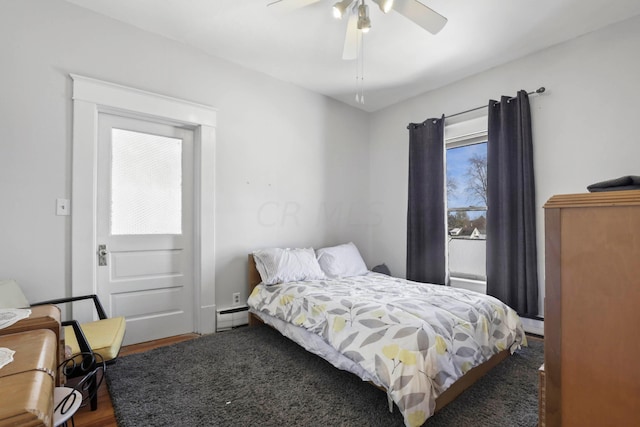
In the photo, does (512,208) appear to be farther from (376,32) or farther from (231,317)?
(231,317)

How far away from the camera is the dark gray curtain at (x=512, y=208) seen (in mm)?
2646

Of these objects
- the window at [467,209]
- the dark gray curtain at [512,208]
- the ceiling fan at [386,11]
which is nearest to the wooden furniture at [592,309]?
the ceiling fan at [386,11]

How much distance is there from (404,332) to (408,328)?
0.11 feet

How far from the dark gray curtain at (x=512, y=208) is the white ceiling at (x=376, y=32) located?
0.54 metres

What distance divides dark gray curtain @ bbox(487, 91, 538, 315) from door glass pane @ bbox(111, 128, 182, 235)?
302 cm

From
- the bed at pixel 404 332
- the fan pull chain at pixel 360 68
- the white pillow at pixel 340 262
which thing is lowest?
the bed at pixel 404 332

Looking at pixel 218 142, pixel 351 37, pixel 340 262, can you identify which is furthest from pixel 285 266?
pixel 351 37

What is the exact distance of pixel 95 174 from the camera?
2285 mm

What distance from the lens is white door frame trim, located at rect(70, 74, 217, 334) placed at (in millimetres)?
2197

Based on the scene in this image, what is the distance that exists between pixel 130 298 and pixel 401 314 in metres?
2.24

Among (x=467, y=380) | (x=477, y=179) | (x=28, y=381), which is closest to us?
(x=28, y=381)

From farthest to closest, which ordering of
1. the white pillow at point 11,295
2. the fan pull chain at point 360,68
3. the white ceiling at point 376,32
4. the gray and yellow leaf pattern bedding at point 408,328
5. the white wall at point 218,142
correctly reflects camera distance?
the fan pull chain at point 360,68 → the white ceiling at point 376,32 → the white wall at point 218,142 → the white pillow at point 11,295 → the gray and yellow leaf pattern bedding at point 408,328

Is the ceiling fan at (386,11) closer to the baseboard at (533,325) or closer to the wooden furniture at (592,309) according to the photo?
the wooden furniture at (592,309)

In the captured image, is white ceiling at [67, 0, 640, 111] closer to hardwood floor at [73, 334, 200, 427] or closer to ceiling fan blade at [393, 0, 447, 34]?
ceiling fan blade at [393, 0, 447, 34]
